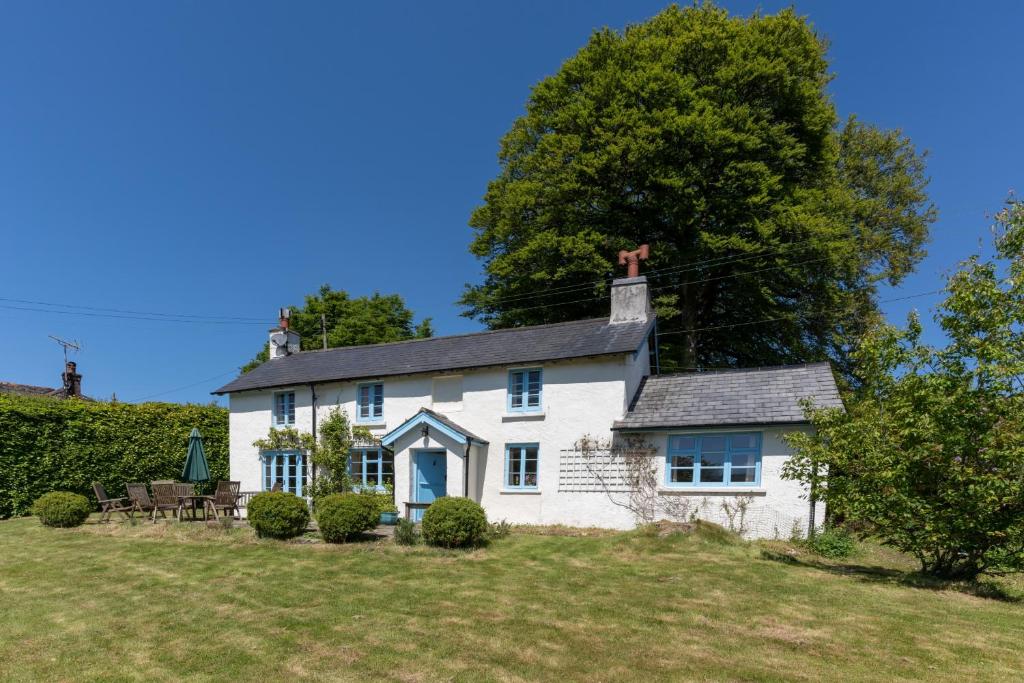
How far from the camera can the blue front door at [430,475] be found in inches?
745

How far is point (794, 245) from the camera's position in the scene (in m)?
22.9

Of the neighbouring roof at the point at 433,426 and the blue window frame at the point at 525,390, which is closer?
the neighbouring roof at the point at 433,426

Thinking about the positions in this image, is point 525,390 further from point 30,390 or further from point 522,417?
point 30,390

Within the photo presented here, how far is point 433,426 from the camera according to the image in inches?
713

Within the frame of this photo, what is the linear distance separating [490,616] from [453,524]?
476 cm

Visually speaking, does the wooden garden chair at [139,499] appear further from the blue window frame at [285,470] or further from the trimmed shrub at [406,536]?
the trimmed shrub at [406,536]

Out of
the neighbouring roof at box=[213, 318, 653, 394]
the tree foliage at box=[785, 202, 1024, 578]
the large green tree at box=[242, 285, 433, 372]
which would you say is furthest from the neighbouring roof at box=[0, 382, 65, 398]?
the tree foliage at box=[785, 202, 1024, 578]

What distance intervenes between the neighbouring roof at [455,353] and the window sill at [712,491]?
162 inches

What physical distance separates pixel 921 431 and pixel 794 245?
14880 mm

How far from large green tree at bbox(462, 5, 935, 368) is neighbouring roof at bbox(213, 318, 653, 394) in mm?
5905

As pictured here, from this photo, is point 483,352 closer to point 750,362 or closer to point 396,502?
point 396,502

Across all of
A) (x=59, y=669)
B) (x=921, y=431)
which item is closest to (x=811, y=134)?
(x=921, y=431)

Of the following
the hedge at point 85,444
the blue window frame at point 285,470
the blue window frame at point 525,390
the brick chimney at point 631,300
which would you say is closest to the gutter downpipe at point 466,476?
the blue window frame at point 525,390

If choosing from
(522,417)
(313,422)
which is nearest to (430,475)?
(522,417)
